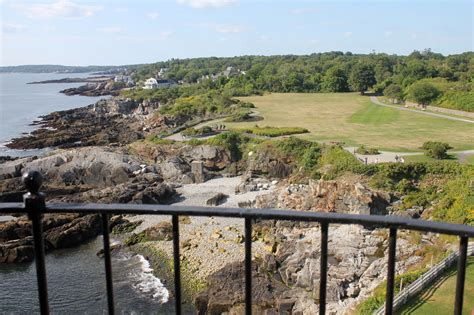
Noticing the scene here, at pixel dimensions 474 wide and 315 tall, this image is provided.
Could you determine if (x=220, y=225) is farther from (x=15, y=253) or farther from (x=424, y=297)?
(x=424, y=297)

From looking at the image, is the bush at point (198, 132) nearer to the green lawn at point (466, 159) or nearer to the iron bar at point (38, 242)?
the green lawn at point (466, 159)

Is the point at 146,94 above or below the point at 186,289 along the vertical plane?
above

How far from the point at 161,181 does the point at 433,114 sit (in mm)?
29513

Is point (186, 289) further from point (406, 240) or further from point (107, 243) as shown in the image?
point (107, 243)

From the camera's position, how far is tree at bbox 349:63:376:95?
67.3 metres

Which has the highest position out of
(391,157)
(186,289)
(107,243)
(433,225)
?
(433,225)

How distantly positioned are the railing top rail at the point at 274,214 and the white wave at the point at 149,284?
48.0ft

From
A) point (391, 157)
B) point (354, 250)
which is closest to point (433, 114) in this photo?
point (391, 157)

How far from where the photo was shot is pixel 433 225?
6.66 ft

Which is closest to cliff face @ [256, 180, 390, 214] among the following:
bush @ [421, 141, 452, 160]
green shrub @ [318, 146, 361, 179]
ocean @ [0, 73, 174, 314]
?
green shrub @ [318, 146, 361, 179]

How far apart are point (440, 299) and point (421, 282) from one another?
0.70m

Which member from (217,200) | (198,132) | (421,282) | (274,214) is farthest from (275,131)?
(274,214)

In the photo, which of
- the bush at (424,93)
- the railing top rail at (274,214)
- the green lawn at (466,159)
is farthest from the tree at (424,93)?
the railing top rail at (274,214)

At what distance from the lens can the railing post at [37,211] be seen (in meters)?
2.22
